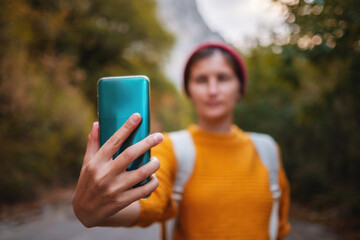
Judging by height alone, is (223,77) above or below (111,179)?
above

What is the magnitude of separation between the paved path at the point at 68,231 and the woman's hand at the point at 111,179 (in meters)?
5.38

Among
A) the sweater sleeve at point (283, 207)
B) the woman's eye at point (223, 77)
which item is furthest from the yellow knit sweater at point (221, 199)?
the woman's eye at point (223, 77)

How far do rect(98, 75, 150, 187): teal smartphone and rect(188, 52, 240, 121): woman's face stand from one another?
2.88ft

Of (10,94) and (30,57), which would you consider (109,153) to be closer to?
(10,94)

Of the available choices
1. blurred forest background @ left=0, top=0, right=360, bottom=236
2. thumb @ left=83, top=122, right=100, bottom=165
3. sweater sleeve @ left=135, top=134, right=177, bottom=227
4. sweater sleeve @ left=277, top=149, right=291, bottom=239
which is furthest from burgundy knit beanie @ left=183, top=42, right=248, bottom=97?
blurred forest background @ left=0, top=0, right=360, bottom=236

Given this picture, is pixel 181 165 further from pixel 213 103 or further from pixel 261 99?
pixel 261 99

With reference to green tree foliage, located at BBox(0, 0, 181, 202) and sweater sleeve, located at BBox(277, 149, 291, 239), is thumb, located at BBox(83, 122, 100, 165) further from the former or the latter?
green tree foliage, located at BBox(0, 0, 181, 202)

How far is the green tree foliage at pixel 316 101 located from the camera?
337 cm

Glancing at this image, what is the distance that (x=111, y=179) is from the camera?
862 mm

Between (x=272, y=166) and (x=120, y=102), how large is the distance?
1326mm

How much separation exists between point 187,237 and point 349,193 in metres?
6.10

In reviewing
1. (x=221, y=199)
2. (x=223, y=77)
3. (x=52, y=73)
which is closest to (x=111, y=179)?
(x=221, y=199)

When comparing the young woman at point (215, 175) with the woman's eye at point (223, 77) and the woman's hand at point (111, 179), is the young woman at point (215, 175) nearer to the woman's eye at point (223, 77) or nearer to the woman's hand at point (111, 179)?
the woman's eye at point (223, 77)

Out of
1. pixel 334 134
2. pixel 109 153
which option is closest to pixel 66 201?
pixel 334 134
